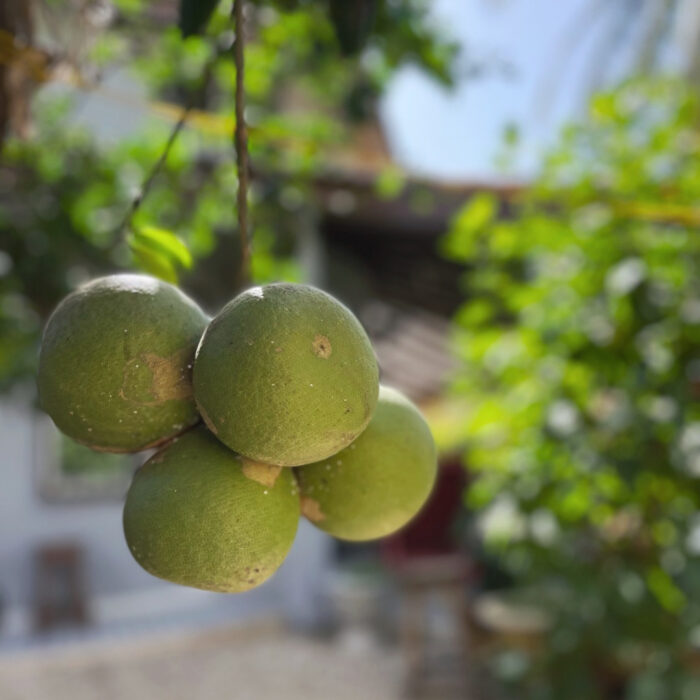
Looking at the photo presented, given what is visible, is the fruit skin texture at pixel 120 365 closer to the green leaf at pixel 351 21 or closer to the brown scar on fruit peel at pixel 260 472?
the brown scar on fruit peel at pixel 260 472

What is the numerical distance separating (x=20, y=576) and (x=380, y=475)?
6.57 m

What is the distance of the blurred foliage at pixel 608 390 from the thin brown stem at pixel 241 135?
4.92 ft

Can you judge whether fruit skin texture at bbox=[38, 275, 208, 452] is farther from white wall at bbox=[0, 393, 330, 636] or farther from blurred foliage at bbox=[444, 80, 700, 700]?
white wall at bbox=[0, 393, 330, 636]

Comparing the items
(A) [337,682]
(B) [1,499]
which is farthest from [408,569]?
(B) [1,499]

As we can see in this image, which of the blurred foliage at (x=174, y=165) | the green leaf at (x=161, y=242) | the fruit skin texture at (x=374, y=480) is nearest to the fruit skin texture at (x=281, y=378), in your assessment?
the fruit skin texture at (x=374, y=480)

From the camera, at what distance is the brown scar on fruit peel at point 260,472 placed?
74cm

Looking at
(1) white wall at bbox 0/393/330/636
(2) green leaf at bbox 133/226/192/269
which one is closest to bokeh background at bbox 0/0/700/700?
(2) green leaf at bbox 133/226/192/269

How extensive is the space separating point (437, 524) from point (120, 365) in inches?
190

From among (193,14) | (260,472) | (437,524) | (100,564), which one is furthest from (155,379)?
(100,564)

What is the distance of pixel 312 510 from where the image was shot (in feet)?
2.77

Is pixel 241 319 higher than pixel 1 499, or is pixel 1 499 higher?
pixel 241 319

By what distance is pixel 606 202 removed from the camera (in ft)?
7.50

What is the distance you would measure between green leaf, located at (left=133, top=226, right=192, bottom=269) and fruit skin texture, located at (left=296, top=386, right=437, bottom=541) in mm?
334

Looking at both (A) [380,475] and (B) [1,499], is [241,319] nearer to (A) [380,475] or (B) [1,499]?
(A) [380,475]
